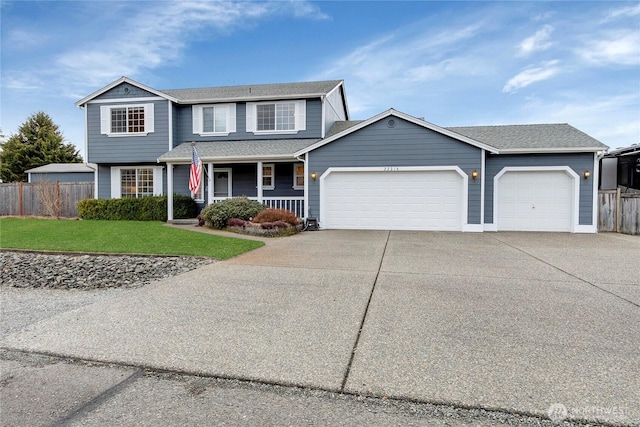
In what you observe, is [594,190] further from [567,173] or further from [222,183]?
[222,183]

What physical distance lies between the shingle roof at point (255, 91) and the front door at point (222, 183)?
3.40 m

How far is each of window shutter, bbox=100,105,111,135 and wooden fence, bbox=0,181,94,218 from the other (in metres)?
2.97

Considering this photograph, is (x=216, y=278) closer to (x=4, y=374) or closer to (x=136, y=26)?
(x=4, y=374)

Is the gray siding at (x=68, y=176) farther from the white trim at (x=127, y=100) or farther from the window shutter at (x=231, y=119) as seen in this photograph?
the window shutter at (x=231, y=119)

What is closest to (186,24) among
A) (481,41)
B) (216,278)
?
(481,41)

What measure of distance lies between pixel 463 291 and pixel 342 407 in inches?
139

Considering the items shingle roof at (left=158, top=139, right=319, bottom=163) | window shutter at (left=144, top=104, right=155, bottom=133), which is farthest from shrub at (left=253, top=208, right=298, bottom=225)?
window shutter at (left=144, top=104, right=155, bottom=133)

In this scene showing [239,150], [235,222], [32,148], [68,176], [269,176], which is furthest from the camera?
[32,148]

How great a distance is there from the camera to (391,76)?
61.7ft

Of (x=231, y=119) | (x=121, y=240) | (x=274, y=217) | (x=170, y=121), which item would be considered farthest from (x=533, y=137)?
(x=170, y=121)

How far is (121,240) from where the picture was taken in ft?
35.1

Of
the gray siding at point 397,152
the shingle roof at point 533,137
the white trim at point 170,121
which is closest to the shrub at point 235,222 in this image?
the gray siding at point 397,152

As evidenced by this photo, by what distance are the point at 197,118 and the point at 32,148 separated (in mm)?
24346

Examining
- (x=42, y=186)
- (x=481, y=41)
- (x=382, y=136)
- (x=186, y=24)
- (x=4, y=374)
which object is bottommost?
(x=4, y=374)
